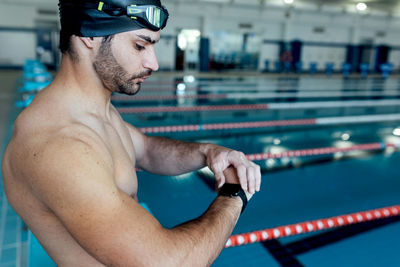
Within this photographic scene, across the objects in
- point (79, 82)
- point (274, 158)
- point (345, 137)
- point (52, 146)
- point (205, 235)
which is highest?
point (79, 82)

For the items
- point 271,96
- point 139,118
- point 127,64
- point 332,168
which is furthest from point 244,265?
point 271,96

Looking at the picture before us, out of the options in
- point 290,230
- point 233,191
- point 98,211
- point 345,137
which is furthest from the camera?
point 345,137

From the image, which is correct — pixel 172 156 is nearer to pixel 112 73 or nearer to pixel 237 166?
pixel 237 166

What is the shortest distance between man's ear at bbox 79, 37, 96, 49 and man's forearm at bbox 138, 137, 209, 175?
698 millimetres

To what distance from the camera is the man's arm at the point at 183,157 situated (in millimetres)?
1295

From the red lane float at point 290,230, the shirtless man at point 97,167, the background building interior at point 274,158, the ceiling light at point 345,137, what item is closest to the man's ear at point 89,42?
the shirtless man at point 97,167

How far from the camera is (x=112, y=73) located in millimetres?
1078

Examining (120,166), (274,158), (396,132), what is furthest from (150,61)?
(396,132)

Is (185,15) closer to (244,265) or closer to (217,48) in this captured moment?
(217,48)

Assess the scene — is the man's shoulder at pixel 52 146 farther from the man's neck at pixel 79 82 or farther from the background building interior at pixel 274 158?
the background building interior at pixel 274 158

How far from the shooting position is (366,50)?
24438mm

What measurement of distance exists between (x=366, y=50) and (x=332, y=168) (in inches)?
951

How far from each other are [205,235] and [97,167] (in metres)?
0.36

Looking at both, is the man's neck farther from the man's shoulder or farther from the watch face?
the watch face
